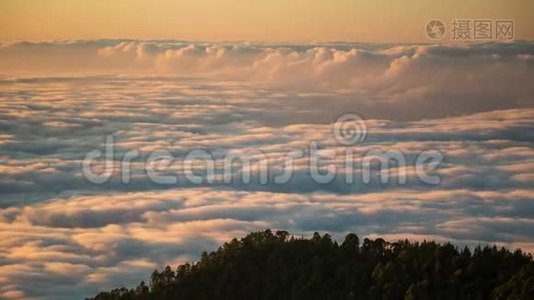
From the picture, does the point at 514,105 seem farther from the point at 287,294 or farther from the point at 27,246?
the point at 27,246
